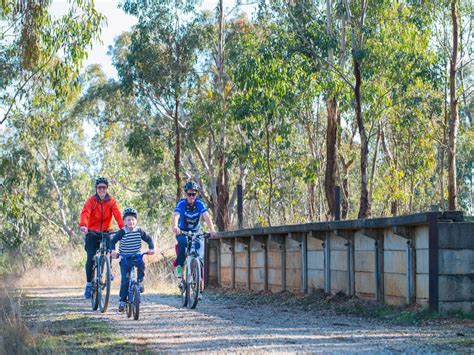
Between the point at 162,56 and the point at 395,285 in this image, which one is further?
the point at 162,56

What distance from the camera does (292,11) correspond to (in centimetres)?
3030

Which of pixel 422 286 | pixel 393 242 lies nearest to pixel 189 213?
pixel 393 242

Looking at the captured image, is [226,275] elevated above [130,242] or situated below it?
below

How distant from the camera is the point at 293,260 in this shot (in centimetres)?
1892

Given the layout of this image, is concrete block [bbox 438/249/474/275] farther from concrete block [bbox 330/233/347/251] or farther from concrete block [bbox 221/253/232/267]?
concrete block [bbox 221/253/232/267]

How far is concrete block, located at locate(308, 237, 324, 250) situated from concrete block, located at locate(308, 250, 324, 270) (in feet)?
0.24

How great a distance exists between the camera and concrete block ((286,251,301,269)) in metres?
18.6

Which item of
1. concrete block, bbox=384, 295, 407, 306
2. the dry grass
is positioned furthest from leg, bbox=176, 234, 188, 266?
the dry grass

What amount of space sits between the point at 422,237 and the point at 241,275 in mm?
9629

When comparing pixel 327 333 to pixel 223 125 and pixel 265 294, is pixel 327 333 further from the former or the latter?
pixel 223 125

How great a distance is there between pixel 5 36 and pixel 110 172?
33314 millimetres

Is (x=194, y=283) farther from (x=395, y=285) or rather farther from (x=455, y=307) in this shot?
(x=455, y=307)

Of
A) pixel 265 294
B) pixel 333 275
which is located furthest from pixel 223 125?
pixel 333 275

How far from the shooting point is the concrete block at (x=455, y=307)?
42.3 feet
